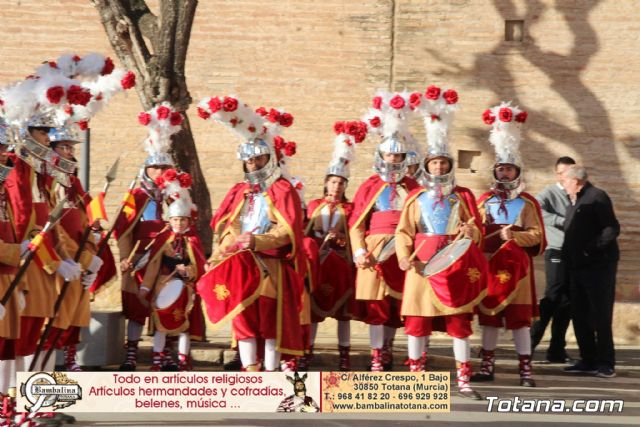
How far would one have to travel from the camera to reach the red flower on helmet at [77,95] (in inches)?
353

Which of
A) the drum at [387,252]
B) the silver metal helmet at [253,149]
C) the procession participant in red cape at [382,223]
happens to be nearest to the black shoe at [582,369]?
the procession participant in red cape at [382,223]

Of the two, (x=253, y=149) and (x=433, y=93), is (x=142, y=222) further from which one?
(x=433, y=93)

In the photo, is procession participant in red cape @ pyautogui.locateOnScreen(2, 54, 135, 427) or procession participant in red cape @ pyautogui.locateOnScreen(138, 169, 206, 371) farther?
procession participant in red cape @ pyautogui.locateOnScreen(138, 169, 206, 371)

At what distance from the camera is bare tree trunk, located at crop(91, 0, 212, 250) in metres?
13.2

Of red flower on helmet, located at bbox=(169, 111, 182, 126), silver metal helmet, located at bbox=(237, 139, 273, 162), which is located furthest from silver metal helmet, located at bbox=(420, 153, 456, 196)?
red flower on helmet, located at bbox=(169, 111, 182, 126)

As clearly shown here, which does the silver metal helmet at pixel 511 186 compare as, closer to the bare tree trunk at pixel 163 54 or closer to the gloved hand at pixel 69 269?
the bare tree trunk at pixel 163 54

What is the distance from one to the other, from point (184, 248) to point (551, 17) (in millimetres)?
6917

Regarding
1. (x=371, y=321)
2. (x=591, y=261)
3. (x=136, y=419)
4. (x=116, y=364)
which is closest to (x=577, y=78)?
(x=591, y=261)

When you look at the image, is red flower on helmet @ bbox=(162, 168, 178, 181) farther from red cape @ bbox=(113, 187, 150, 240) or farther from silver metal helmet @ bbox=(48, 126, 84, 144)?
silver metal helmet @ bbox=(48, 126, 84, 144)

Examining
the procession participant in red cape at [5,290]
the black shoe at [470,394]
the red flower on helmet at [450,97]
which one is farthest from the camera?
the red flower on helmet at [450,97]

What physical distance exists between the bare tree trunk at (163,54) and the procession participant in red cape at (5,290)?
4.74 m

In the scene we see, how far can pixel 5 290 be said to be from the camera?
8.25 meters

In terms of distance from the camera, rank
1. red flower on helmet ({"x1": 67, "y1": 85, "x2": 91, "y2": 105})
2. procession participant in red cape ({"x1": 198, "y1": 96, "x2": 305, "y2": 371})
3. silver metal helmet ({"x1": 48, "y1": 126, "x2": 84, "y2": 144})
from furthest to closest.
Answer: procession participant in red cape ({"x1": 198, "y1": 96, "x2": 305, "y2": 371})
silver metal helmet ({"x1": 48, "y1": 126, "x2": 84, "y2": 144})
red flower on helmet ({"x1": 67, "y1": 85, "x2": 91, "y2": 105})

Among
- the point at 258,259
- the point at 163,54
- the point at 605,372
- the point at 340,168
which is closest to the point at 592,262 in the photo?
the point at 605,372
